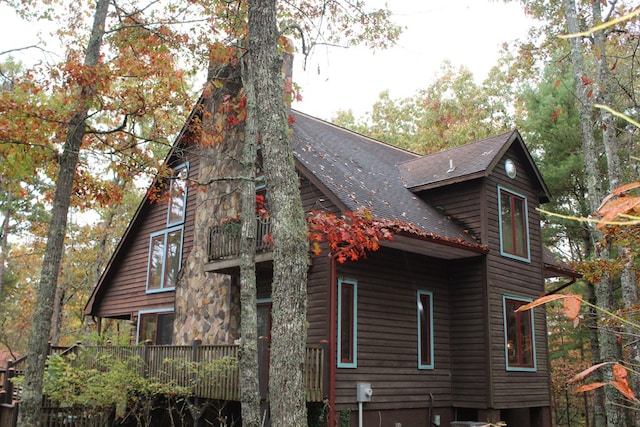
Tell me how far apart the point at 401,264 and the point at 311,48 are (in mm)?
6091

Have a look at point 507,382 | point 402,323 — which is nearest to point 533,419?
point 507,382

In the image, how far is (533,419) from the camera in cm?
1451

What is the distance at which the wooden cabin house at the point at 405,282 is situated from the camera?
1156 centimetres

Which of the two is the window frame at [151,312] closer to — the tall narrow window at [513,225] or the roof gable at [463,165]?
the roof gable at [463,165]

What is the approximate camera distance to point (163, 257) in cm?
1680

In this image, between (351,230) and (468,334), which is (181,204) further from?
(468,334)

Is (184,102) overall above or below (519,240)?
above

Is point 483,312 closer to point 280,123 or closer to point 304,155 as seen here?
point 304,155

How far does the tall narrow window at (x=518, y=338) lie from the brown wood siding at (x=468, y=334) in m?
0.77

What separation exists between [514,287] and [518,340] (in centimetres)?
126

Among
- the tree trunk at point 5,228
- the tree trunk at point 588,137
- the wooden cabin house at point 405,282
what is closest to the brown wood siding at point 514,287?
the wooden cabin house at point 405,282

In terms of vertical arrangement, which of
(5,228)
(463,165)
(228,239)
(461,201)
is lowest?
(228,239)

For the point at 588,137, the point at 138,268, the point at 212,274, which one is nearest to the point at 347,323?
the point at 212,274

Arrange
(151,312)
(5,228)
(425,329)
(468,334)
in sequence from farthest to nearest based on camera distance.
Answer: (5,228) < (151,312) < (468,334) < (425,329)
